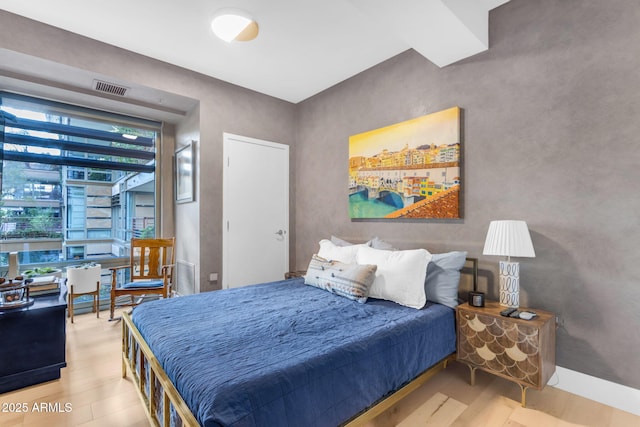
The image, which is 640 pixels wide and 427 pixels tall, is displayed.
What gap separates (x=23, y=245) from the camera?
3320 millimetres

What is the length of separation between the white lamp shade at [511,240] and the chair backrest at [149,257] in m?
3.36

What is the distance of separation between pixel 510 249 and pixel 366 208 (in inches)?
59.0

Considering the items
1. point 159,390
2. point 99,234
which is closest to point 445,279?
point 159,390

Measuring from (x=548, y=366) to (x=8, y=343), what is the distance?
11.5 feet

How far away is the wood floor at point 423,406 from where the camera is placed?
5.69ft

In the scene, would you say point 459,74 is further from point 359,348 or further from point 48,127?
point 48,127

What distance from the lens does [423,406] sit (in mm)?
1871

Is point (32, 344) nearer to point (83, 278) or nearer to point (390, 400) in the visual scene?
point (83, 278)

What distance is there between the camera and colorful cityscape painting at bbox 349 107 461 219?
255 centimetres

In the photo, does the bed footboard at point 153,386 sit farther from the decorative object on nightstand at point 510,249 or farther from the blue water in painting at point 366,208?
the blue water in painting at point 366,208

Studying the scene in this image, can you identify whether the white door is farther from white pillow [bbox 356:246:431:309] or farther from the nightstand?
the nightstand

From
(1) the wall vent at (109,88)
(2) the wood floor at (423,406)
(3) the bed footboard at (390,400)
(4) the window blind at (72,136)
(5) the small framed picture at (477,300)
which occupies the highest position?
(1) the wall vent at (109,88)

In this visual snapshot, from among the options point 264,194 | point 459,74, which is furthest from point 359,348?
point 264,194

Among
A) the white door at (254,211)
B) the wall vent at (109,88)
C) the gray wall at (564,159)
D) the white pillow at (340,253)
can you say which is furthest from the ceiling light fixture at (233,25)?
the white pillow at (340,253)
